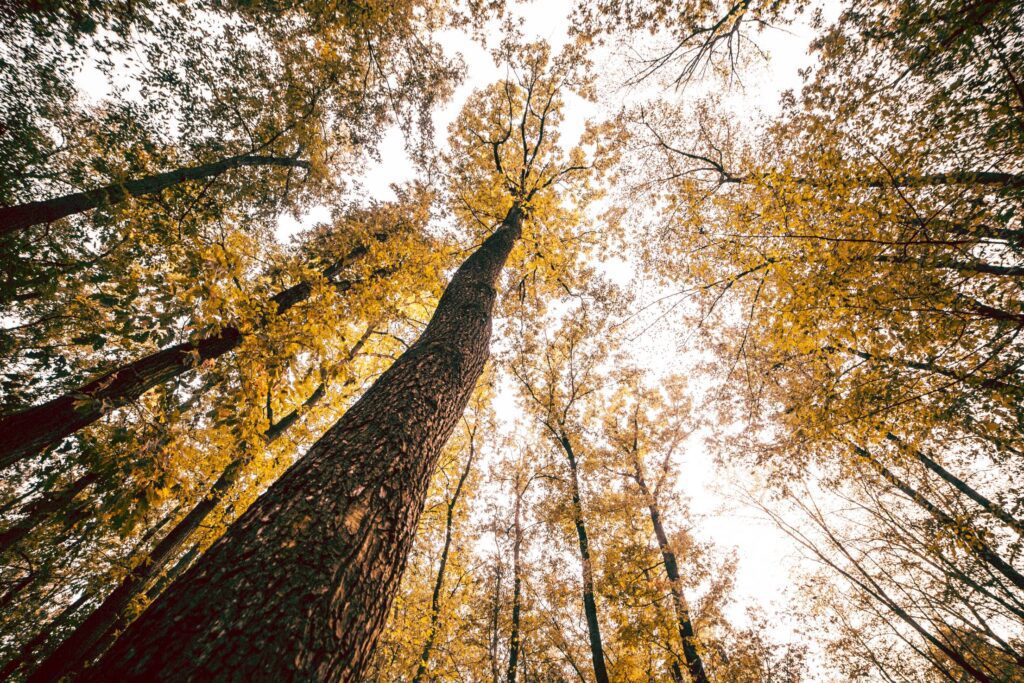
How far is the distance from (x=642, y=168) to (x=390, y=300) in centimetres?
813

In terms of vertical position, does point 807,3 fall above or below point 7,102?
above

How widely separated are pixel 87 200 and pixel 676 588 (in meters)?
14.0

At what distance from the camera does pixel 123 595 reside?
6.20 meters

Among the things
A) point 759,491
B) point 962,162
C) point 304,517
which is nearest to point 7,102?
point 304,517

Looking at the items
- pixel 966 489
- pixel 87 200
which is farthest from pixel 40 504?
pixel 966 489

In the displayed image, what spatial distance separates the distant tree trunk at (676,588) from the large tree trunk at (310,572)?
799cm

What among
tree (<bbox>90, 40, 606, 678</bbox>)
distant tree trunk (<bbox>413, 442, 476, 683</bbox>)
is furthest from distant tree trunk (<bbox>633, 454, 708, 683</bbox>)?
tree (<bbox>90, 40, 606, 678</bbox>)

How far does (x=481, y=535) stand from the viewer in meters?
11.4

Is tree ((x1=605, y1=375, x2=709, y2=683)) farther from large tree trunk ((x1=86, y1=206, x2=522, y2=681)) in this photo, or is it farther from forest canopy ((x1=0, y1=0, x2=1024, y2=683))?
large tree trunk ((x1=86, y1=206, x2=522, y2=681))

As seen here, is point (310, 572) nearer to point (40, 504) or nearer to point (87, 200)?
point (40, 504)

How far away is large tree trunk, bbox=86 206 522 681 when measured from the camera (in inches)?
43.1

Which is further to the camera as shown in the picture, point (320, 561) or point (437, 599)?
point (437, 599)

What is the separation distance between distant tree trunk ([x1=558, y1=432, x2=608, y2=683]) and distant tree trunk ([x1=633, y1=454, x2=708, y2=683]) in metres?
1.68

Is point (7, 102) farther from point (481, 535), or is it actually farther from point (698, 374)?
point (698, 374)
